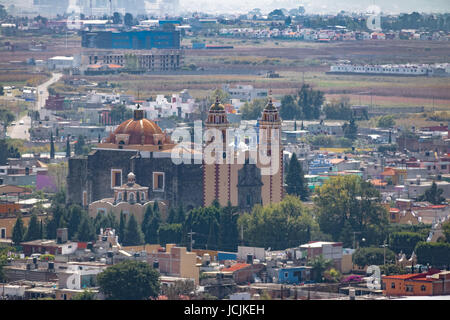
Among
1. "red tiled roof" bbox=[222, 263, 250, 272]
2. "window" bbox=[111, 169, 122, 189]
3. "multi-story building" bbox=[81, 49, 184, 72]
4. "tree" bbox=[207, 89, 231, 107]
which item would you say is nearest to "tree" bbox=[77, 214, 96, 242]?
"red tiled roof" bbox=[222, 263, 250, 272]

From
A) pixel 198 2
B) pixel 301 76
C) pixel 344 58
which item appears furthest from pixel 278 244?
pixel 198 2

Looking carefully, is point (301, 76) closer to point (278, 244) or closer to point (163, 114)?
point (163, 114)

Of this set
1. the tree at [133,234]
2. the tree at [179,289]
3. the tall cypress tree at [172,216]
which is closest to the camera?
the tree at [179,289]

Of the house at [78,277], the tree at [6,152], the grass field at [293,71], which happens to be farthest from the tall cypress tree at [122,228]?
the grass field at [293,71]

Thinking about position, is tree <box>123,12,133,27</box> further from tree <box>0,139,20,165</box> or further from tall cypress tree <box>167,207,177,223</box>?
tall cypress tree <box>167,207,177,223</box>

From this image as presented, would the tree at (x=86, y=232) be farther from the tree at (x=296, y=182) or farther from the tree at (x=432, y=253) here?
the tree at (x=296, y=182)
